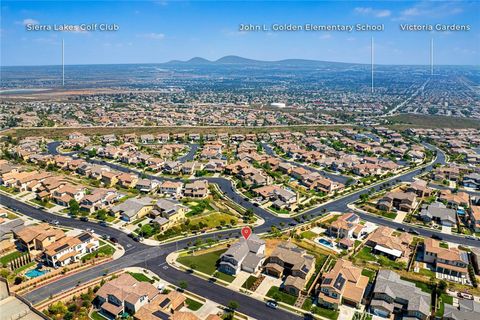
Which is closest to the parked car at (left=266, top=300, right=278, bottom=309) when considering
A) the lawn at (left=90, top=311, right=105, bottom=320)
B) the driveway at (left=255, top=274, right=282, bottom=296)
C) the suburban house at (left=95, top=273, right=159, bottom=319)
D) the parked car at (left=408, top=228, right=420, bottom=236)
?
the driveway at (left=255, top=274, right=282, bottom=296)

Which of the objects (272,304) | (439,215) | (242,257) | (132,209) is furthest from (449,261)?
(132,209)

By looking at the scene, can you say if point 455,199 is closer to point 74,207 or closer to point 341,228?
point 341,228

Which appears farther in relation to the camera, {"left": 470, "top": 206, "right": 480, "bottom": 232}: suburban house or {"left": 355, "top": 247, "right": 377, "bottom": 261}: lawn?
{"left": 470, "top": 206, "right": 480, "bottom": 232}: suburban house

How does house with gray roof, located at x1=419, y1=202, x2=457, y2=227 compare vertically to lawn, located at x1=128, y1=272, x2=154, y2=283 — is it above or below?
above

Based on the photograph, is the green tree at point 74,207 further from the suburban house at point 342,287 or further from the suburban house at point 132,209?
the suburban house at point 342,287

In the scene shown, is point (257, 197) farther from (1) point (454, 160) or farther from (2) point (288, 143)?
(1) point (454, 160)

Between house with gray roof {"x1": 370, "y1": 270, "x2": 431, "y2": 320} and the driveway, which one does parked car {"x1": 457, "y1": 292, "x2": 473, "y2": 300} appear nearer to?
house with gray roof {"x1": 370, "y1": 270, "x2": 431, "y2": 320}

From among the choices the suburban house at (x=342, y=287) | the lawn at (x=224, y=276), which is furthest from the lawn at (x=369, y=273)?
the lawn at (x=224, y=276)
